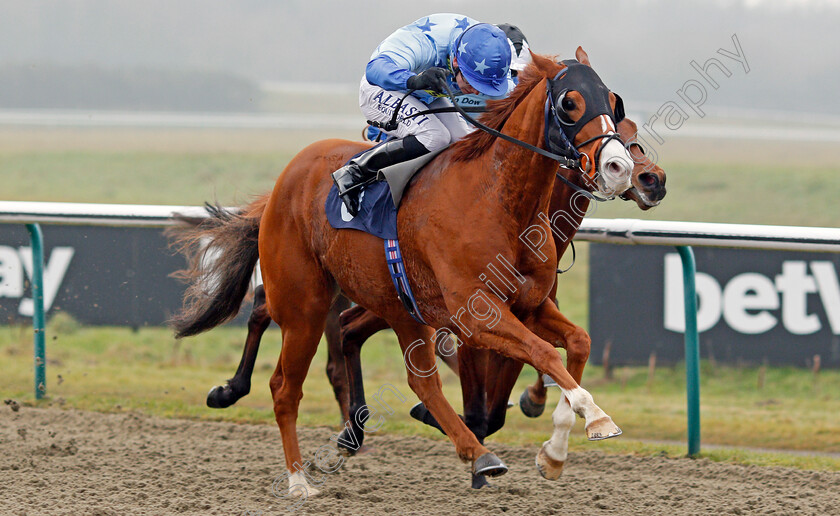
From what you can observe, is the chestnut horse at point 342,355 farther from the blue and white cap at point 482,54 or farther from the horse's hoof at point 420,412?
the blue and white cap at point 482,54

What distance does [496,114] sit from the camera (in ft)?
11.6

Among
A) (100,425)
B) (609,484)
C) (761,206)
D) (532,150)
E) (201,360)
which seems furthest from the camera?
(761,206)

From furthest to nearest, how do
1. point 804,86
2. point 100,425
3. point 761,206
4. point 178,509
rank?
point 804,86
point 761,206
point 100,425
point 178,509

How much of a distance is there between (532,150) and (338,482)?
1.83 meters

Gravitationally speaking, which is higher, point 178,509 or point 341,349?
point 341,349

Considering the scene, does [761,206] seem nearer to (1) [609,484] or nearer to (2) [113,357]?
(2) [113,357]

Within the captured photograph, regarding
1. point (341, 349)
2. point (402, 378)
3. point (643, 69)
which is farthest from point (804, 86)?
point (341, 349)

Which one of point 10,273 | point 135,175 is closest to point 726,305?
point 10,273

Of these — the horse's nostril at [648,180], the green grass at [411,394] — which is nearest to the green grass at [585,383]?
the green grass at [411,394]

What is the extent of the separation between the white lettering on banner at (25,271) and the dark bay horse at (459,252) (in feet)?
8.30

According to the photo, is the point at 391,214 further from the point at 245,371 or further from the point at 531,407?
the point at 245,371

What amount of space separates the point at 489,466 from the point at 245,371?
1750mm

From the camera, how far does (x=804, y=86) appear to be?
27.6 meters

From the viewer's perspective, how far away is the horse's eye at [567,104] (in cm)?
311
